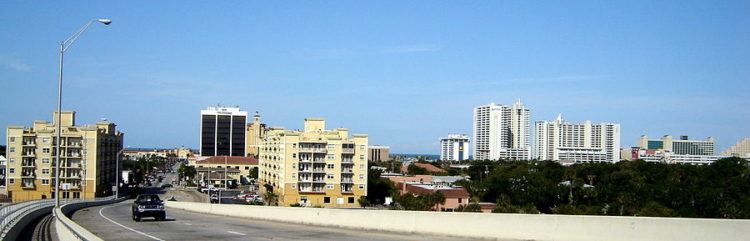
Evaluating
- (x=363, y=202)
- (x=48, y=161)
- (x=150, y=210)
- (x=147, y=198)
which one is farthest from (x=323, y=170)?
(x=150, y=210)

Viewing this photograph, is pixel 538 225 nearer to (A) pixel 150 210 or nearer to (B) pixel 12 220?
(B) pixel 12 220

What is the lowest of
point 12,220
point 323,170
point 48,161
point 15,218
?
point 323,170

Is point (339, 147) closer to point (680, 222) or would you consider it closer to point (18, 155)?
point (18, 155)

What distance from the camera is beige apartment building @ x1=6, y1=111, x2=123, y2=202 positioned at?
120 meters

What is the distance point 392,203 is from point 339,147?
16027 mm

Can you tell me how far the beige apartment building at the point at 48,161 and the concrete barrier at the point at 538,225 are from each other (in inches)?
3787

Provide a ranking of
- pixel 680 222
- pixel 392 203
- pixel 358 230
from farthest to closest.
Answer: pixel 392 203
pixel 358 230
pixel 680 222

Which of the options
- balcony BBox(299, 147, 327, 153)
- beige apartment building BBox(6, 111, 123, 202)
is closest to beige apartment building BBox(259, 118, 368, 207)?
balcony BBox(299, 147, 327, 153)

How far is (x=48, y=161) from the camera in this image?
122312 mm

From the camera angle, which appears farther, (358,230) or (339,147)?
(339,147)

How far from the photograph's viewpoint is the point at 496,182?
12781 cm

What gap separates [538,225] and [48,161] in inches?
4573

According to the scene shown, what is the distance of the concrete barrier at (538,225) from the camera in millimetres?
16828

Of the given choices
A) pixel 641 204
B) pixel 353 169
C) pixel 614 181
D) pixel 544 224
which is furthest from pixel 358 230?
pixel 614 181
